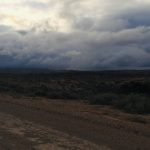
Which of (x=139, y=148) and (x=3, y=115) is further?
(x=3, y=115)

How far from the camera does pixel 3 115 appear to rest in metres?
23.0

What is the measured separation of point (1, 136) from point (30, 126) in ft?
8.00

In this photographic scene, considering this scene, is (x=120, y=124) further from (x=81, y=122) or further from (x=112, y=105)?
(x=112, y=105)

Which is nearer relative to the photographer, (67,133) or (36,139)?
(36,139)

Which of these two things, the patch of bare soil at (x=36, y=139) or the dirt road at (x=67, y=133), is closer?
the patch of bare soil at (x=36, y=139)

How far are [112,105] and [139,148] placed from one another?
17835 mm

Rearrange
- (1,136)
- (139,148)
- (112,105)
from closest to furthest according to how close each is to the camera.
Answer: (139,148) < (1,136) < (112,105)

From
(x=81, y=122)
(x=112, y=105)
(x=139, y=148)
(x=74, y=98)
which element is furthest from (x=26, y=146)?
(x=74, y=98)

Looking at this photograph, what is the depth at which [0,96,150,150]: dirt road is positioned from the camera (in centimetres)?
1388

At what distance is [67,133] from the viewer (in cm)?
1628

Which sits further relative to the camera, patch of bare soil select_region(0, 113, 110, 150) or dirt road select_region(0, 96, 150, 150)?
dirt road select_region(0, 96, 150, 150)

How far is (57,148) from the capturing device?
43.9 ft

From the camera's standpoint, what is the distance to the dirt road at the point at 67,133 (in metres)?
13.9

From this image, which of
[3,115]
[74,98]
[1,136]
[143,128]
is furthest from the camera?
[74,98]
